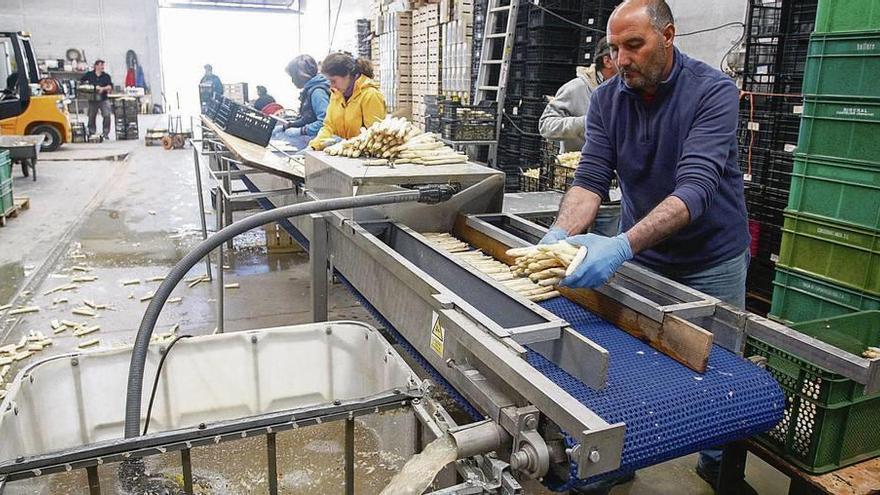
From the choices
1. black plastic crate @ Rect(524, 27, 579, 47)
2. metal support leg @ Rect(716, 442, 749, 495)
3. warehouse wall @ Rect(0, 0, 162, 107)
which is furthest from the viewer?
warehouse wall @ Rect(0, 0, 162, 107)

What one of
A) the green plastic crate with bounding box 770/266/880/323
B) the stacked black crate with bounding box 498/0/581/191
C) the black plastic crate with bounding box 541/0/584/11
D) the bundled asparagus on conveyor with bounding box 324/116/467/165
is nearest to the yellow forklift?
the stacked black crate with bounding box 498/0/581/191

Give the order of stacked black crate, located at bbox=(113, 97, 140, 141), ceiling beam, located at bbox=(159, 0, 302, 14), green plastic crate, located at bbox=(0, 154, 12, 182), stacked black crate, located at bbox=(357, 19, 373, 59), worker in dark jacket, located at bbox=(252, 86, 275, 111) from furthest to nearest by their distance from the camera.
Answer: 1. ceiling beam, located at bbox=(159, 0, 302, 14)
2. stacked black crate, located at bbox=(113, 97, 140, 141)
3. stacked black crate, located at bbox=(357, 19, 373, 59)
4. worker in dark jacket, located at bbox=(252, 86, 275, 111)
5. green plastic crate, located at bbox=(0, 154, 12, 182)

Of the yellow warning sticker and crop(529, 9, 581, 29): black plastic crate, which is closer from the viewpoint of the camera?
the yellow warning sticker

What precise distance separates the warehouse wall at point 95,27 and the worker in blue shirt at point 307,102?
1651cm

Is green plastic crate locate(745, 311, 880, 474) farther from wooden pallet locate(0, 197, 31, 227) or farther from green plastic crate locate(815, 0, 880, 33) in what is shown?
wooden pallet locate(0, 197, 31, 227)

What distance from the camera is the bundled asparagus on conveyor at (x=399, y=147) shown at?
2770mm

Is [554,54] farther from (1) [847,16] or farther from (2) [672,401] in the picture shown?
(2) [672,401]

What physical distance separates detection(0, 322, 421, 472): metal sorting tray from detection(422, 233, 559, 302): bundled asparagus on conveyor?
43cm

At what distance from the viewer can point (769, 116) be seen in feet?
13.7

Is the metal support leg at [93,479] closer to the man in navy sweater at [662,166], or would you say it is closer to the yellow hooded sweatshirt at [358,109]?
the man in navy sweater at [662,166]

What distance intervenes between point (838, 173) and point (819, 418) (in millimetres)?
2138

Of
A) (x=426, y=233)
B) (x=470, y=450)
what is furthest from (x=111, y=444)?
(x=426, y=233)

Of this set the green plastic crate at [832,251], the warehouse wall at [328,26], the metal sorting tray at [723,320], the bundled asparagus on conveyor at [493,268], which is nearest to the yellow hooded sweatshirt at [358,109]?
the bundled asparagus on conveyor at [493,268]

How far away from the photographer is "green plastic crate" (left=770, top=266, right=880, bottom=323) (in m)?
3.52
